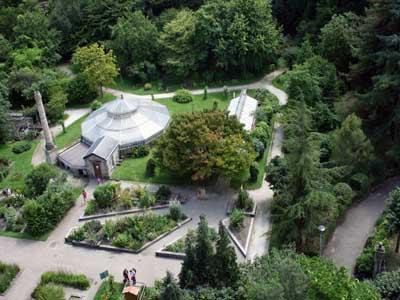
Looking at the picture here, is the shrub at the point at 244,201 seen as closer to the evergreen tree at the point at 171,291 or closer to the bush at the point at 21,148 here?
the evergreen tree at the point at 171,291

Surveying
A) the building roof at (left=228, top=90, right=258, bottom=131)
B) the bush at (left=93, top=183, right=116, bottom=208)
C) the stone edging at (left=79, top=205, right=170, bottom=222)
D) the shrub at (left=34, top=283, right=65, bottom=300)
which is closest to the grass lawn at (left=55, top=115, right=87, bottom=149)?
the bush at (left=93, top=183, right=116, bottom=208)

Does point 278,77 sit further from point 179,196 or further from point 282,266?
point 282,266

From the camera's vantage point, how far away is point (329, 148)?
40.4 meters

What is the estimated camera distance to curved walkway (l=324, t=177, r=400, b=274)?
32.9 meters

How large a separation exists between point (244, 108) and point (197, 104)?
22.0ft

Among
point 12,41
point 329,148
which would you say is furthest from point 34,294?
point 12,41

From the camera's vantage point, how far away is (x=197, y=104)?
2111 inches

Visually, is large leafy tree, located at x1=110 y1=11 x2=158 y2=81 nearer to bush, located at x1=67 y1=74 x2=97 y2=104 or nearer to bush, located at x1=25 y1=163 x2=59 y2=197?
bush, located at x1=67 y1=74 x2=97 y2=104

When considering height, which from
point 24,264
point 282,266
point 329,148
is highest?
point 282,266

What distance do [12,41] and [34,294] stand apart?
40.9 meters

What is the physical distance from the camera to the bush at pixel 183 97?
5421 centimetres

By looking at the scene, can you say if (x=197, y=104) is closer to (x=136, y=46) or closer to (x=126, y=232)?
(x=136, y=46)

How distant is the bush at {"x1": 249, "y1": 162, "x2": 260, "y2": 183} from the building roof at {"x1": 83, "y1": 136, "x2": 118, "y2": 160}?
1123cm

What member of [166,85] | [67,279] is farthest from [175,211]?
[166,85]
